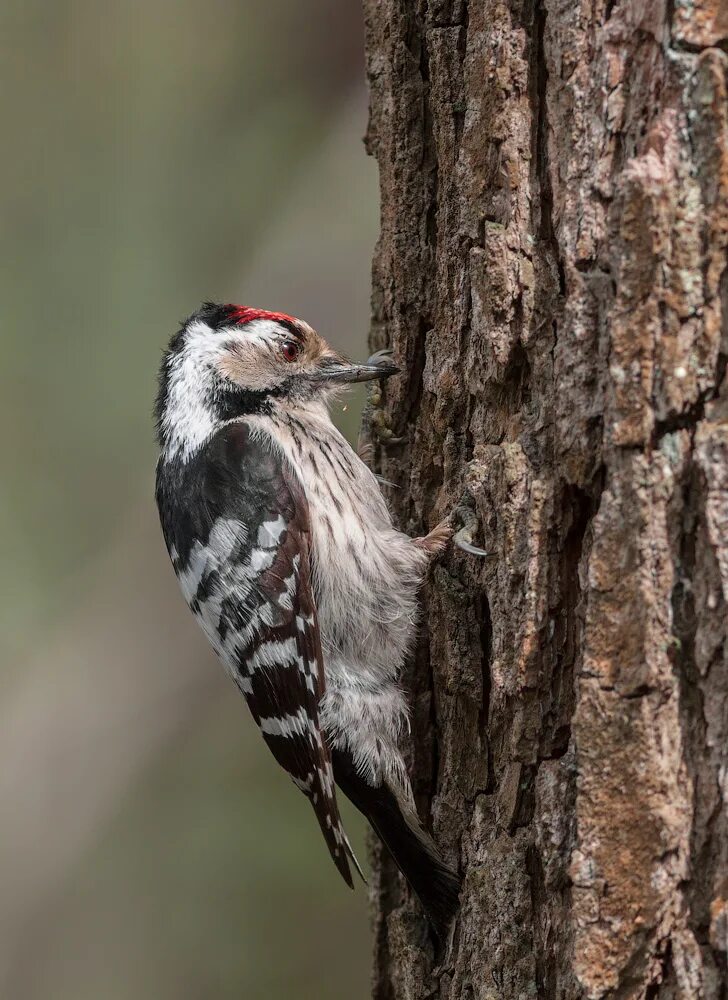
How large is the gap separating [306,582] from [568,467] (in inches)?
42.8

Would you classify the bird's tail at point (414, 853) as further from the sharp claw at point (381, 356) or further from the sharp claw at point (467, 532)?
the sharp claw at point (381, 356)

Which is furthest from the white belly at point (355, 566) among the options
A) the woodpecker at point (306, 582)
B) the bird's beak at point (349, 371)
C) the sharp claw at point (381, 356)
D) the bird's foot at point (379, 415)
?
the sharp claw at point (381, 356)

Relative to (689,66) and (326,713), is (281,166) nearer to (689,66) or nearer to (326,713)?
(326,713)

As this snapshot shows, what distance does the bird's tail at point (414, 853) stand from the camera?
98.8 inches

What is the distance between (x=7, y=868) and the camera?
206 inches

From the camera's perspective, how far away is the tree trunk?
184cm

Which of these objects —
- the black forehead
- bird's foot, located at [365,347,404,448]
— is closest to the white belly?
bird's foot, located at [365,347,404,448]

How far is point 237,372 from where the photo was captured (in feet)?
11.5

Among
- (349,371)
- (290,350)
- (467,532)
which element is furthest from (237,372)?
(467,532)

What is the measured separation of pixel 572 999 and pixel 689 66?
1577mm

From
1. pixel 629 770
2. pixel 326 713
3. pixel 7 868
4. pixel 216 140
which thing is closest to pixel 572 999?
pixel 629 770

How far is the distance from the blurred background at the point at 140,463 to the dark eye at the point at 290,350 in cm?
168

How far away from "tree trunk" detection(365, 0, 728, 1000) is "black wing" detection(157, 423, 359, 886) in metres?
0.29

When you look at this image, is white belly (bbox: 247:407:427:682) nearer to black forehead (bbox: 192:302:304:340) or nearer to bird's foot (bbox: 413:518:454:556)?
bird's foot (bbox: 413:518:454:556)
